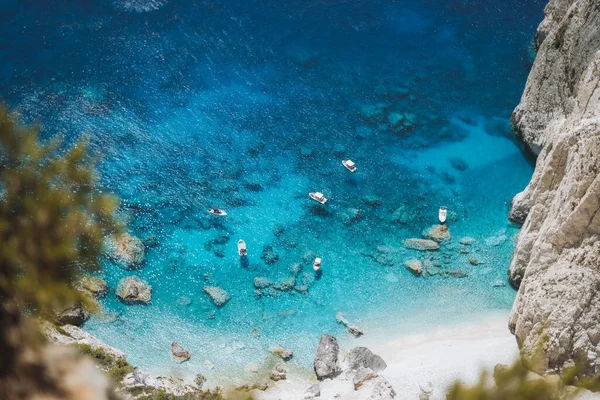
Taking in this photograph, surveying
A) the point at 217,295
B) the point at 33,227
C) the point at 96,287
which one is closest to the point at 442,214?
the point at 217,295

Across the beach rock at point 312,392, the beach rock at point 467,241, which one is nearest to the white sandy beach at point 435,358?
the beach rock at point 312,392

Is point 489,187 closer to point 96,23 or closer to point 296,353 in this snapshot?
point 296,353

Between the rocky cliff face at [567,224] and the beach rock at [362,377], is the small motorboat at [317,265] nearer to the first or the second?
the beach rock at [362,377]

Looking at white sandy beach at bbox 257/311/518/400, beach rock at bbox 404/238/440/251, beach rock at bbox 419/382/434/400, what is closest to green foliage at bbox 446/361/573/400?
white sandy beach at bbox 257/311/518/400

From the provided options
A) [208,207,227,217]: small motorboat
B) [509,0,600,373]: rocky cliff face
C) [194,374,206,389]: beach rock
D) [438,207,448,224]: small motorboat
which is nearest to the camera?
[509,0,600,373]: rocky cliff face

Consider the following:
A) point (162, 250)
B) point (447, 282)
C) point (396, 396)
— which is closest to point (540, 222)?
point (447, 282)

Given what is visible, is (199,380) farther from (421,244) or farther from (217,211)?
(421,244)

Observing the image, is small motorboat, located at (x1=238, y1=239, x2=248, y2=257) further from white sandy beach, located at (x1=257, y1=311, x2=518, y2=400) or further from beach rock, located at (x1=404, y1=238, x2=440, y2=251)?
beach rock, located at (x1=404, y1=238, x2=440, y2=251)
